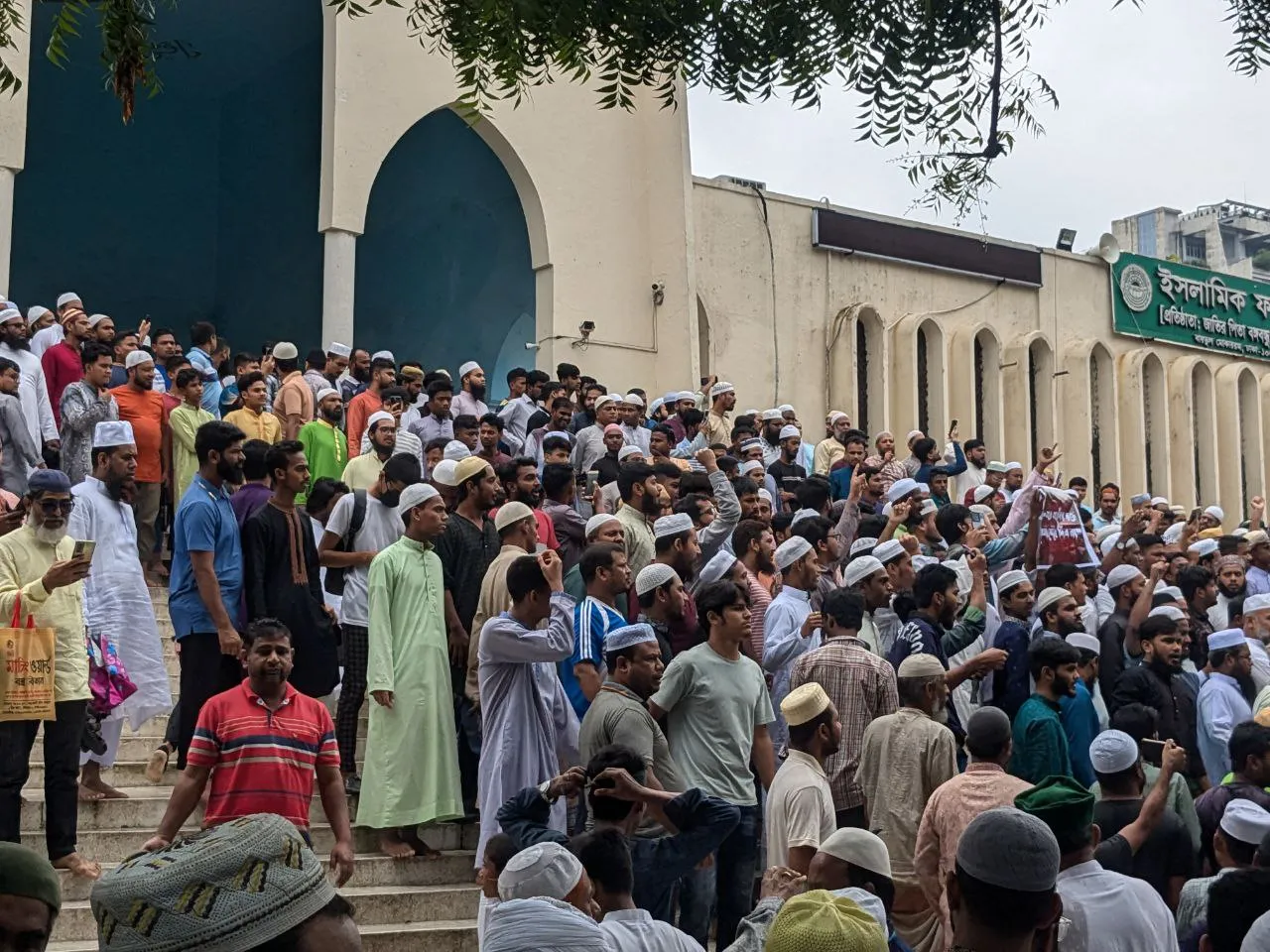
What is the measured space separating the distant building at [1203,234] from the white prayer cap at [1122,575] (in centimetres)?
2730

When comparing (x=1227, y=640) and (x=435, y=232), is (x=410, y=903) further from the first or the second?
(x=435, y=232)

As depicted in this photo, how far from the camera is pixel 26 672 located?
6211mm

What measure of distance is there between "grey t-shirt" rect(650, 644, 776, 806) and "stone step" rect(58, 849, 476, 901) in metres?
1.45

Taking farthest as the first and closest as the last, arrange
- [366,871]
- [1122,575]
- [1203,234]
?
[1203,234] → [1122,575] → [366,871]

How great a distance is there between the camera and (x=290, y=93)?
59.2 feet

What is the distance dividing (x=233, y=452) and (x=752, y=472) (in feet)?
18.2

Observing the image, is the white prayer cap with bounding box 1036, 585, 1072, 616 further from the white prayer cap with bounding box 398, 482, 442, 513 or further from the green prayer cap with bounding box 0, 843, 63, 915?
the green prayer cap with bounding box 0, 843, 63, 915

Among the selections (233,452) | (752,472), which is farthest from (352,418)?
(233,452)

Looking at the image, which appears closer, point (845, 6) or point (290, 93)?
point (845, 6)

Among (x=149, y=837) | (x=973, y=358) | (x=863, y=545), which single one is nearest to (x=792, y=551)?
(x=863, y=545)

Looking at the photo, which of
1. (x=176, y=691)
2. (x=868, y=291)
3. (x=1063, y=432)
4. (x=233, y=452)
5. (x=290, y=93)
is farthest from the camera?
(x=1063, y=432)

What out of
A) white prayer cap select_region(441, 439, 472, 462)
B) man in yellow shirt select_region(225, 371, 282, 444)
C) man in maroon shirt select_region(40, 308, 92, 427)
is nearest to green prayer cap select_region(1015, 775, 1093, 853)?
white prayer cap select_region(441, 439, 472, 462)

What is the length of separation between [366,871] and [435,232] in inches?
509

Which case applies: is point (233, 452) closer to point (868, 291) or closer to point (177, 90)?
point (177, 90)
